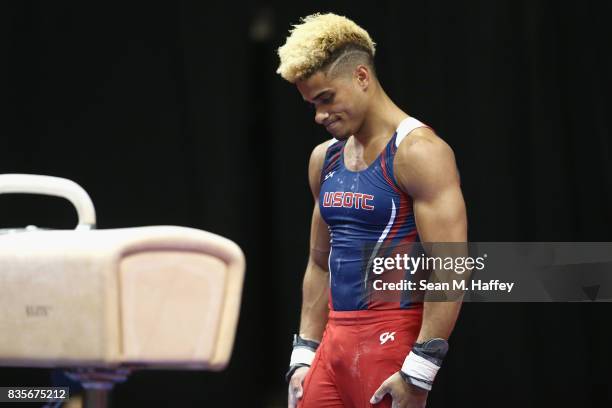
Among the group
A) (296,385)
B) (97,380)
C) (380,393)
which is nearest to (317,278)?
(296,385)

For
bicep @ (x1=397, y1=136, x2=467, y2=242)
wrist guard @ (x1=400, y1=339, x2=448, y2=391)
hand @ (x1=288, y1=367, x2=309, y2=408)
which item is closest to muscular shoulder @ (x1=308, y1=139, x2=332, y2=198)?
bicep @ (x1=397, y1=136, x2=467, y2=242)

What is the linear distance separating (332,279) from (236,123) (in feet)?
5.18

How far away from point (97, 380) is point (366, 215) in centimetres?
124

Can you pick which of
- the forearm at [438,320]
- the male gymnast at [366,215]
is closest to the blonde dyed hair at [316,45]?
Answer: the male gymnast at [366,215]

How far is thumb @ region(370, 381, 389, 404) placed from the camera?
109 inches

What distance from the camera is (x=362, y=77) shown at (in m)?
3.03

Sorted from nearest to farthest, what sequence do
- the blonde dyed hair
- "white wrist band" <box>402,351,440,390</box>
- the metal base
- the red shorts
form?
the metal base < "white wrist band" <box>402,351,440,390</box> < the red shorts < the blonde dyed hair

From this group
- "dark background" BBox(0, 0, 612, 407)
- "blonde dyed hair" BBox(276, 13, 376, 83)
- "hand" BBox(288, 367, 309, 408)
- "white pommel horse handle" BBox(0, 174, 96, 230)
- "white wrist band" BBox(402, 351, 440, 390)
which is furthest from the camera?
"dark background" BBox(0, 0, 612, 407)

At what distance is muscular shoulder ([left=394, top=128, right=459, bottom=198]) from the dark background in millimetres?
1446

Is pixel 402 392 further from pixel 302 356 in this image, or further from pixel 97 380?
pixel 97 380

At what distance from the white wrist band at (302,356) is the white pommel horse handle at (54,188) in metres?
1.18

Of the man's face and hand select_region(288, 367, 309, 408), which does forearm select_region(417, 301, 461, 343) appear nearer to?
hand select_region(288, 367, 309, 408)

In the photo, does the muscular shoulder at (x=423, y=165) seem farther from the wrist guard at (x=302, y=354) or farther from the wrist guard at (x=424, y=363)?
the wrist guard at (x=302, y=354)

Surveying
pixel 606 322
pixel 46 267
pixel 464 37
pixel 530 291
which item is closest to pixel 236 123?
pixel 464 37
